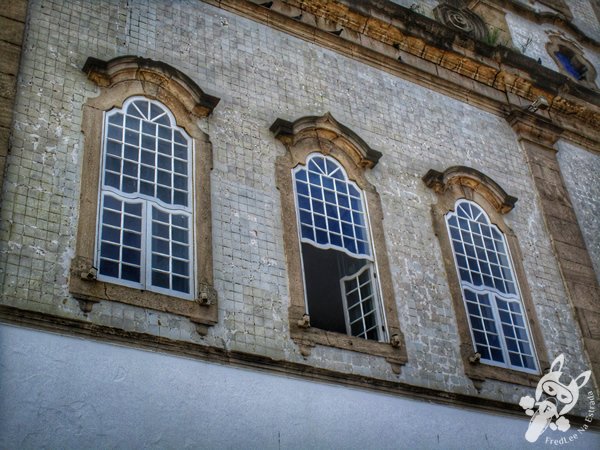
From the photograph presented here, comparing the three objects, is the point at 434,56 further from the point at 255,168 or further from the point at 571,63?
the point at 255,168

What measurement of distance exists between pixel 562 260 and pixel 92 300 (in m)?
8.08

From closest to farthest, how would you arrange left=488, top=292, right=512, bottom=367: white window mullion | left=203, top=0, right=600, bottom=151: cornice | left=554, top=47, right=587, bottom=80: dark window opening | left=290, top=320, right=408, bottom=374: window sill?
left=290, top=320, right=408, bottom=374: window sill → left=488, top=292, right=512, bottom=367: white window mullion → left=203, top=0, right=600, bottom=151: cornice → left=554, top=47, right=587, bottom=80: dark window opening

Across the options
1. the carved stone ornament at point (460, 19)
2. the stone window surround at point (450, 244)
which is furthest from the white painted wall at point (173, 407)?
the carved stone ornament at point (460, 19)

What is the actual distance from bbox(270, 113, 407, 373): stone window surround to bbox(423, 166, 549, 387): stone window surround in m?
1.08

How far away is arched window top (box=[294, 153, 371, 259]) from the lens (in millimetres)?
12062

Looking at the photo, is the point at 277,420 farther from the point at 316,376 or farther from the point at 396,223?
the point at 396,223

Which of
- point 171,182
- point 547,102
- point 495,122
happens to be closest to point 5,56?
point 171,182

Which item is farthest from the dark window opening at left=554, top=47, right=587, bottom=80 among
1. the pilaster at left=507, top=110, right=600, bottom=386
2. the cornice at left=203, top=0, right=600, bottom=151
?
the pilaster at left=507, top=110, right=600, bottom=386

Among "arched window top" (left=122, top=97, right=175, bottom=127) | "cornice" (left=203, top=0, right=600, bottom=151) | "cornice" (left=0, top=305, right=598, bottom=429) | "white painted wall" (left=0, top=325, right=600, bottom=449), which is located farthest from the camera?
"cornice" (left=203, top=0, right=600, bottom=151)

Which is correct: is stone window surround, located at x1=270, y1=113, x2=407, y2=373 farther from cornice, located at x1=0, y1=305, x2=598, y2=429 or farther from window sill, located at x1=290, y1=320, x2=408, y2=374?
cornice, located at x1=0, y1=305, x2=598, y2=429

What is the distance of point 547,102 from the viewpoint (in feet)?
54.4

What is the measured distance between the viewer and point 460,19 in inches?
693

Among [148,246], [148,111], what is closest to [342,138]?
[148,111]

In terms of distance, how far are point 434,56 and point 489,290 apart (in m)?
4.85
